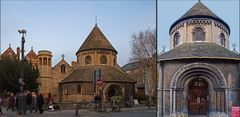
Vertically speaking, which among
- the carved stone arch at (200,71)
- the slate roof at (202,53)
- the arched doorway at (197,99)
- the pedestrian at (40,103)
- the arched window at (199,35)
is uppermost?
the arched window at (199,35)

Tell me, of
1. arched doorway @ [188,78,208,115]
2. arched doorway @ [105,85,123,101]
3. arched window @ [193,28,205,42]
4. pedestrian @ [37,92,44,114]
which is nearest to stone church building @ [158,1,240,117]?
arched doorway @ [188,78,208,115]

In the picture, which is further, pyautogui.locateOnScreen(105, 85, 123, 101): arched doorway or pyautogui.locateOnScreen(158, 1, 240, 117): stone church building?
pyautogui.locateOnScreen(105, 85, 123, 101): arched doorway

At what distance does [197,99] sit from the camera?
11.9m

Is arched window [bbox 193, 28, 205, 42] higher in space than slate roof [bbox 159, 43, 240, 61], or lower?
higher

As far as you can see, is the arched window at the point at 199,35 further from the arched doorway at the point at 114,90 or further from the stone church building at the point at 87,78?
the arched doorway at the point at 114,90

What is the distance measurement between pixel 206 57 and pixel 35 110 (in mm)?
11437

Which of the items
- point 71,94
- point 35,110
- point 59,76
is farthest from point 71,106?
point 59,76

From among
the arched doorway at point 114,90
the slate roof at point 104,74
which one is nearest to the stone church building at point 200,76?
the slate roof at point 104,74

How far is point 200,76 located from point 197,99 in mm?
1399

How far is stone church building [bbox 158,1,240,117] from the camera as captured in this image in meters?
11.0

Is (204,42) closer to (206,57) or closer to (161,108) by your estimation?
(206,57)

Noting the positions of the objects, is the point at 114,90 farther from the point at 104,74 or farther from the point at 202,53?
the point at 202,53

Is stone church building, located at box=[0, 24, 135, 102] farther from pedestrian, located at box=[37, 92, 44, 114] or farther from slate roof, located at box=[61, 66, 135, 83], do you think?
pedestrian, located at box=[37, 92, 44, 114]

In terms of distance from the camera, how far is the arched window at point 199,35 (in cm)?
1324
